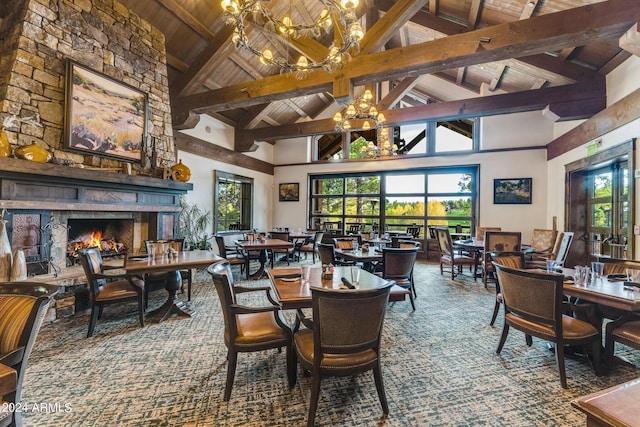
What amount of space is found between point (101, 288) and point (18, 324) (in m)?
1.92

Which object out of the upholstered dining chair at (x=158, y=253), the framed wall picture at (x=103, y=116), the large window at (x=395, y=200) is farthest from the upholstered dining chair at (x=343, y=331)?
the large window at (x=395, y=200)

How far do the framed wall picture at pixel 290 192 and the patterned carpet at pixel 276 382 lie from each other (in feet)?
22.5

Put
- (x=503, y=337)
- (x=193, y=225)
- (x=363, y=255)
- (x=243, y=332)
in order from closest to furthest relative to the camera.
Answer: (x=243, y=332)
(x=503, y=337)
(x=363, y=255)
(x=193, y=225)

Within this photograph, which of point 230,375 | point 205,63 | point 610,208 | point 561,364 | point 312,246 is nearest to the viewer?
point 230,375

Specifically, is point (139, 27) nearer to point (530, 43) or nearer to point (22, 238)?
point (22, 238)

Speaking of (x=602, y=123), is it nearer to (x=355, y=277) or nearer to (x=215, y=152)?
(x=355, y=277)

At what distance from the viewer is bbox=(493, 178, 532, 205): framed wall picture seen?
725 centimetres

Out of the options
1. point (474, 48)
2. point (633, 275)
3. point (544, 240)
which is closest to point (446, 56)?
point (474, 48)

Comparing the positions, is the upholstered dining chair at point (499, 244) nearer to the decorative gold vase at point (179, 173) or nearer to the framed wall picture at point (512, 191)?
the framed wall picture at point (512, 191)

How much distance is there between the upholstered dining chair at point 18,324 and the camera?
138cm

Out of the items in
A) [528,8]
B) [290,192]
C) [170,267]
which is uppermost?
[528,8]

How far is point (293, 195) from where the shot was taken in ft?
32.6

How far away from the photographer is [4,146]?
3.06 metres

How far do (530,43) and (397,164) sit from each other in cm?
522
